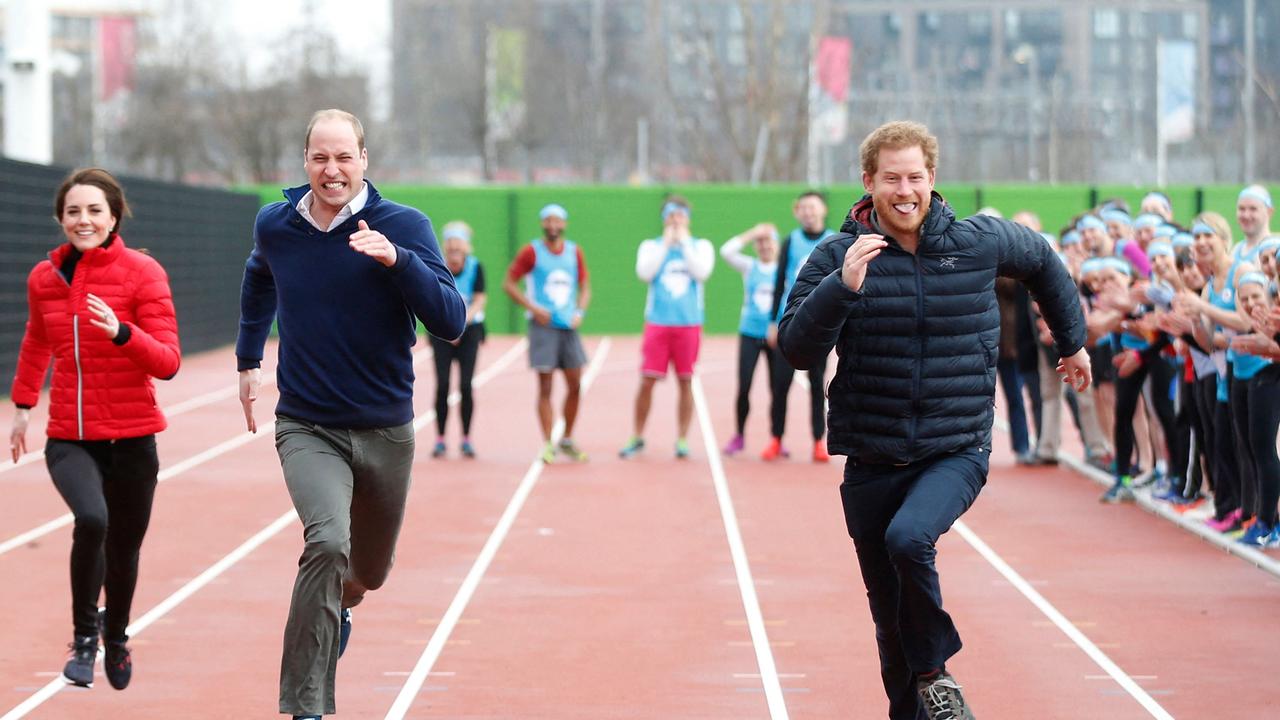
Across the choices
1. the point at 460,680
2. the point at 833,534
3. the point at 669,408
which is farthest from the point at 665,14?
the point at 460,680

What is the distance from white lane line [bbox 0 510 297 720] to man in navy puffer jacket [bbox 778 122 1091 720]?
322 centimetres

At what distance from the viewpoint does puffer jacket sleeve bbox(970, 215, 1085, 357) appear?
6070 mm

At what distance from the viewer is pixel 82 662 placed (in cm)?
716

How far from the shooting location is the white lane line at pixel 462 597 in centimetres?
730

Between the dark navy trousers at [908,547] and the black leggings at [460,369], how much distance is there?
944 centimetres

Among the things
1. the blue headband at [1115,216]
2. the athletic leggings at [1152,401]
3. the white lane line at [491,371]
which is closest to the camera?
the athletic leggings at [1152,401]

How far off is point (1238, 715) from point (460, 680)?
2.97m

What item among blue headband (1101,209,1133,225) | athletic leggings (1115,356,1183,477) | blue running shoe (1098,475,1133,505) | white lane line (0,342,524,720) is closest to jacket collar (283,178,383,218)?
white lane line (0,342,524,720)

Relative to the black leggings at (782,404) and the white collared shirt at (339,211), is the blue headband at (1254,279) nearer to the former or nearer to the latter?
the white collared shirt at (339,211)

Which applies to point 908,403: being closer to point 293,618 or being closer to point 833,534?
point 293,618

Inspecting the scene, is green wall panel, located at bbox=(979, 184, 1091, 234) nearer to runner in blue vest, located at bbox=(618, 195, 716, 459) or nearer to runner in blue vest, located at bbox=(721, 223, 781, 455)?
runner in blue vest, located at bbox=(721, 223, 781, 455)

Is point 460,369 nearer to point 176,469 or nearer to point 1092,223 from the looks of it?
point 176,469

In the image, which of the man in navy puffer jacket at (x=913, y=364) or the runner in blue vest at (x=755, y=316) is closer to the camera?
the man in navy puffer jacket at (x=913, y=364)

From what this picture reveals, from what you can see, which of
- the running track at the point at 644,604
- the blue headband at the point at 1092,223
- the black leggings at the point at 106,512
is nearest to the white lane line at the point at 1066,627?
the running track at the point at 644,604
